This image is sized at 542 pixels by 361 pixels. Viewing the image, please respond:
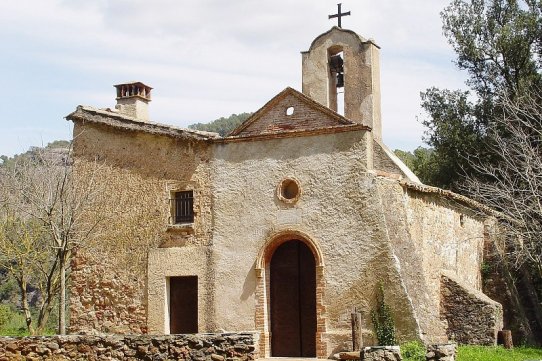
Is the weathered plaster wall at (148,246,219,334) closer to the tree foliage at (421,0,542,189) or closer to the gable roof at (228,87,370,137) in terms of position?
the gable roof at (228,87,370,137)

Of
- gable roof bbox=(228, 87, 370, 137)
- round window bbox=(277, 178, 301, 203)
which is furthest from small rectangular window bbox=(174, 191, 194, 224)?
round window bbox=(277, 178, 301, 203)

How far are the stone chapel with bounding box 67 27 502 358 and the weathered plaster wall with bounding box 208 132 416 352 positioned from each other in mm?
28

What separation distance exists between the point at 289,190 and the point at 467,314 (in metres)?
5.77

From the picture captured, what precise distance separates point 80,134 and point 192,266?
4889 mm

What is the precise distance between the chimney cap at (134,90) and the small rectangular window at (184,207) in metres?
4.61

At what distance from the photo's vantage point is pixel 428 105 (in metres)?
29.2

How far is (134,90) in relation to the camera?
2217 cm

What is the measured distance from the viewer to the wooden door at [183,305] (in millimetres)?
18391

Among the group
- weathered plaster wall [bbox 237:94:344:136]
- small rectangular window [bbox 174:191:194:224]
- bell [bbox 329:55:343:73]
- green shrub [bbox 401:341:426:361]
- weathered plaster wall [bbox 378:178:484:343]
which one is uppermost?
bell [bbox 329:55:343:73]

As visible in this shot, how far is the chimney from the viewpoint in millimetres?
22008

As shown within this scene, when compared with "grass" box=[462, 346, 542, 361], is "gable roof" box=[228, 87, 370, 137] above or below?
above

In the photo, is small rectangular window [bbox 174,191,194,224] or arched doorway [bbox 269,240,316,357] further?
small rectangular window [bbox 174,191,194,224]

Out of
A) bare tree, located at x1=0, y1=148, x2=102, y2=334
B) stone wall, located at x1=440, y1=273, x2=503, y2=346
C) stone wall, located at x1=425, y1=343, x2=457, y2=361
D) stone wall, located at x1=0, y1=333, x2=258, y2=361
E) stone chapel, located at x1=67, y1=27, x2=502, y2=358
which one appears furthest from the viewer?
stone wall, located at x1=440, y1=273, x2=503, y2=346

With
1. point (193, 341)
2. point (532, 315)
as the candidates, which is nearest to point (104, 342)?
point (193, 341)
